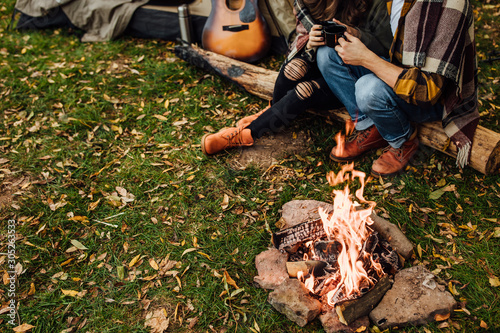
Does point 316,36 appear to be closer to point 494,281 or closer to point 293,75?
point 293,75

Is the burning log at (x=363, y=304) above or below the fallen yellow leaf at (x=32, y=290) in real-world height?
above

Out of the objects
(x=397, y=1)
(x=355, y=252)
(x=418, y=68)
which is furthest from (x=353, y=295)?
(x=397, y=1)

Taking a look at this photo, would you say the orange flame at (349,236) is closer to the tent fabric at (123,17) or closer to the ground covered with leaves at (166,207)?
the ground covered with leaves at (166,207)

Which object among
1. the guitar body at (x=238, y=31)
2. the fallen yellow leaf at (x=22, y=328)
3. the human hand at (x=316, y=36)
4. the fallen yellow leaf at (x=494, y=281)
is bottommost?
the fallen yellow leaf at (x=22, y=328)

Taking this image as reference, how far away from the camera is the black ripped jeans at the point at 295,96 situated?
3.23m

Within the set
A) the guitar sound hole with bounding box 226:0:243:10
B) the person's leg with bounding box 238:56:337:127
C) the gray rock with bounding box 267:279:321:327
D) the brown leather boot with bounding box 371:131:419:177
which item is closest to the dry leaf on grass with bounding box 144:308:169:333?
the gray rock with bounding box 267:279:321:327

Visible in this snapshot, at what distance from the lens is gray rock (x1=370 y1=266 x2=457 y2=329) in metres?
2.20

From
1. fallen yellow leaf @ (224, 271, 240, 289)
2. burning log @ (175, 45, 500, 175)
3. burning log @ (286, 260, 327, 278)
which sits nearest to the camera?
burning log @ (286, 260, 327, 278)

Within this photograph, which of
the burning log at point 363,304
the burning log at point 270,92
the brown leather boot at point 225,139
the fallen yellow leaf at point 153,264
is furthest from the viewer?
the brown leather boot at point 225,139

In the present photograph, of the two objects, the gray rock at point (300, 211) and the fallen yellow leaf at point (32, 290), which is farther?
the gray rock at point (300, 211)

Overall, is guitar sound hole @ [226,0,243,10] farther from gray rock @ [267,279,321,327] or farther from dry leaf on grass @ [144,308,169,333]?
dry leaf on grass @ [144,308,169,333]

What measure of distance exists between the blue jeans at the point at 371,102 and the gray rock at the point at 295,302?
1517mm

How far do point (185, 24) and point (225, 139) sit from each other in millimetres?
2309

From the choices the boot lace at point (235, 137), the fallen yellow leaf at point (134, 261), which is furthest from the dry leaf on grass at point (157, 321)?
the boot lace at point (235, 137)
